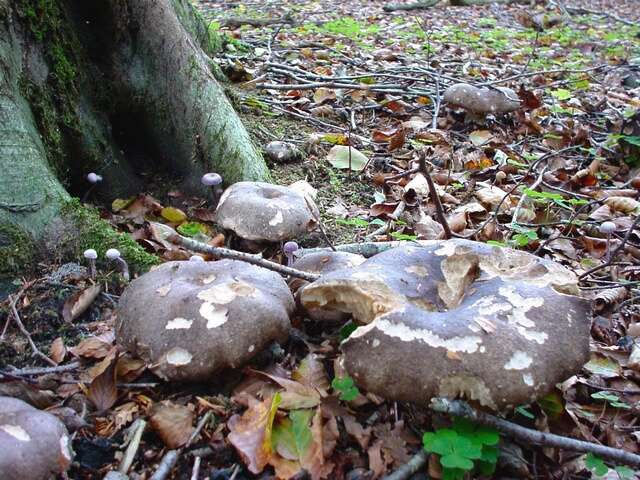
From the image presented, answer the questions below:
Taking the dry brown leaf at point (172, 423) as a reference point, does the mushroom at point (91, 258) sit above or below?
above

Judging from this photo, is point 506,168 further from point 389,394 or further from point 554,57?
point 554,57

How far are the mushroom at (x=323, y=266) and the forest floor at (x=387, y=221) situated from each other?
0.10m

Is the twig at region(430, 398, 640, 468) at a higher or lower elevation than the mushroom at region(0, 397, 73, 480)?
lower

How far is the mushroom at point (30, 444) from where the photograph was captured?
5.39 ft

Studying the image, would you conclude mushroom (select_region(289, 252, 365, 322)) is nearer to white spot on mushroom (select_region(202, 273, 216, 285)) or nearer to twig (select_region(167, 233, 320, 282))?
twig (select_region(167, 233, 320, 282))

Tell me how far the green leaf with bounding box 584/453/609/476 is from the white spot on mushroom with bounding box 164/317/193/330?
1528mm

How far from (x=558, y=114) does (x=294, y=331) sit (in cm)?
508

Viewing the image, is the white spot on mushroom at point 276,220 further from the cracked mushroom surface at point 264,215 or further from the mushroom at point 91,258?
the mushroom at point 91,258

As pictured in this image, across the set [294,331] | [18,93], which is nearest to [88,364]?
[294,331]

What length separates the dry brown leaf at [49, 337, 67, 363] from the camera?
2.41m

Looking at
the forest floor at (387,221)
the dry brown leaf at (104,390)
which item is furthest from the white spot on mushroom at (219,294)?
the dry brown leaf at (104,390)

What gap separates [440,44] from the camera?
1008cm

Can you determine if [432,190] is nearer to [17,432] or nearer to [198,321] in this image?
[198,321]

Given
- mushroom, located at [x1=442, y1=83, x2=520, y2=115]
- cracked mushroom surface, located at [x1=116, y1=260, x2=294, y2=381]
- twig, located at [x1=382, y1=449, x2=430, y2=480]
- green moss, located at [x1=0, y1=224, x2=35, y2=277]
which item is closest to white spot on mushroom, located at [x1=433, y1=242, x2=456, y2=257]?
cracked mushroom surface, located at [x1=116, y1=260, x2=294, y2=381]
